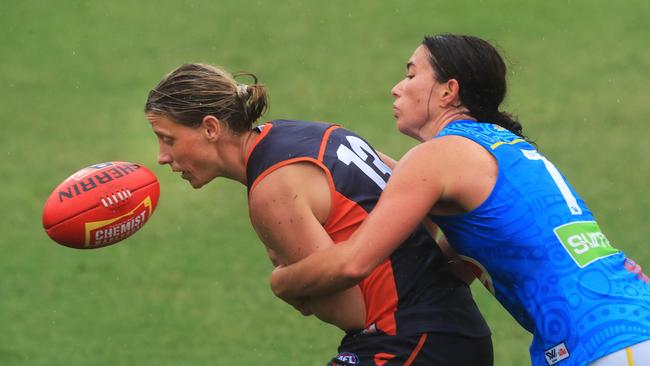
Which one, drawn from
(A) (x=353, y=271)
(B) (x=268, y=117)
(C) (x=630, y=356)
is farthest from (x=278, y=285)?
(B) (x=268, y=117)

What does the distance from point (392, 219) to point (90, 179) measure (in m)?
1.84

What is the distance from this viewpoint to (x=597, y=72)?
1302 centimetres

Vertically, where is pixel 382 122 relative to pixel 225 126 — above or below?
below

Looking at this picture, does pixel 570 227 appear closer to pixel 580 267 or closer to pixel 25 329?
pixel 580 267

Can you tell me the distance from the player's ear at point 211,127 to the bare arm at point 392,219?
914mm

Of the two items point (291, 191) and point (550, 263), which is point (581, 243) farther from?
point (291, 191)

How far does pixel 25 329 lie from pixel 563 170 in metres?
5.11

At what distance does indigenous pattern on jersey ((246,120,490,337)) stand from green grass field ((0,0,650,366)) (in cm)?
307

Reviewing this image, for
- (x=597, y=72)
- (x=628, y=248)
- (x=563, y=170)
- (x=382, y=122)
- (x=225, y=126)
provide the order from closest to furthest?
(x=225, y=126), (x=628, y=248), (x=563, y=170), (x=382, y=122), (x=597, y=72)

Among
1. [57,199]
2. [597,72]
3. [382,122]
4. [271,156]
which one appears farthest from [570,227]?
[597,72]

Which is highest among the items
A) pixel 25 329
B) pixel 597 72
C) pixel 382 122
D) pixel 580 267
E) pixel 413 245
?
pixel 580 267

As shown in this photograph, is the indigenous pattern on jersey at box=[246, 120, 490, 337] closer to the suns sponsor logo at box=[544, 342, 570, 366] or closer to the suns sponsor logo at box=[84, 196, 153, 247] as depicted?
the suns sponsor logo at box=[544, 342, 570, 366]

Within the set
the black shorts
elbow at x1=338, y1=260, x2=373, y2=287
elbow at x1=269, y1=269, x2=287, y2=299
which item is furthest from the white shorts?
elbow at x1=269, y1=269, x2=287, y2=299

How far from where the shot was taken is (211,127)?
16.9 ft
